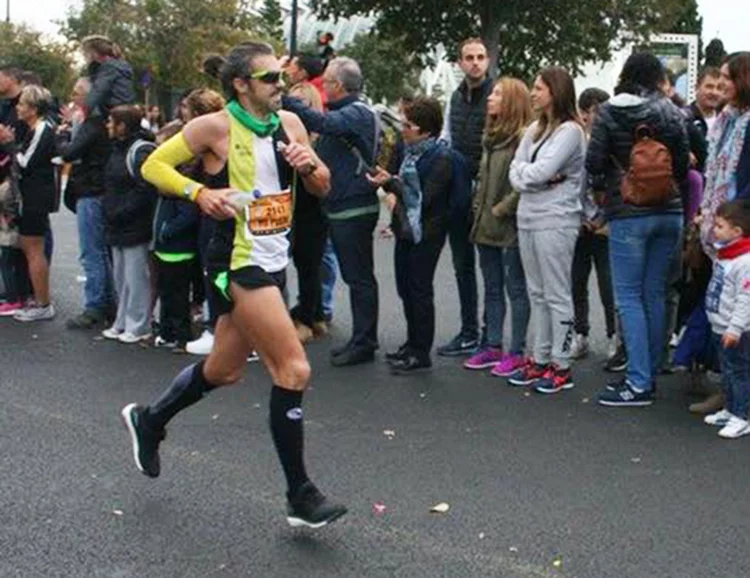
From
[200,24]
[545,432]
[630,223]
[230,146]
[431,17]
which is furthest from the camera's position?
[200,24]

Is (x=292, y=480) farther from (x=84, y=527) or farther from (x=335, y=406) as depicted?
(x=335, y=406)

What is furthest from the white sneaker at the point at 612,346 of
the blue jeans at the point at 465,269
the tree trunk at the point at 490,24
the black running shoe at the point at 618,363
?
the tree trunk at the point at 490,24

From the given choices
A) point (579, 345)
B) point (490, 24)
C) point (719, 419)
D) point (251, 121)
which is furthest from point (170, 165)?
point (490, 24)

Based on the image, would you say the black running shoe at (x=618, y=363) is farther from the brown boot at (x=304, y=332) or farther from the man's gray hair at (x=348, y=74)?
the man's gray hair at (x=348, y=74)

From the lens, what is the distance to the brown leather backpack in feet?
21.2

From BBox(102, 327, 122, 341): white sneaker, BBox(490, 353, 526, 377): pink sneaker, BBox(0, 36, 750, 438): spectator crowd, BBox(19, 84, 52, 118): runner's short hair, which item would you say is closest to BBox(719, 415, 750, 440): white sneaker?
BBox(0, 36, 750, 438): spectator crowd

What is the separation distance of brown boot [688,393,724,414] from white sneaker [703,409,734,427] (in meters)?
0.16

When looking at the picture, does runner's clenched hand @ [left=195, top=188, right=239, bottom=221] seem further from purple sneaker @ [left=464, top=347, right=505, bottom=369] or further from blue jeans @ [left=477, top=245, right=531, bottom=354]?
purple sneaker @ [left=464, top=347, right=505, bottom=369]

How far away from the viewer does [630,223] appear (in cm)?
663

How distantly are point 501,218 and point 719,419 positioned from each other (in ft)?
6.26

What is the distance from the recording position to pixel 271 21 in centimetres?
5747

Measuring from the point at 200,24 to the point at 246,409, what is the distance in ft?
133

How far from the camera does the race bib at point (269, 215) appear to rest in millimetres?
4809

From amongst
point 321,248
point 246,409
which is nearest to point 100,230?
point 321,248
